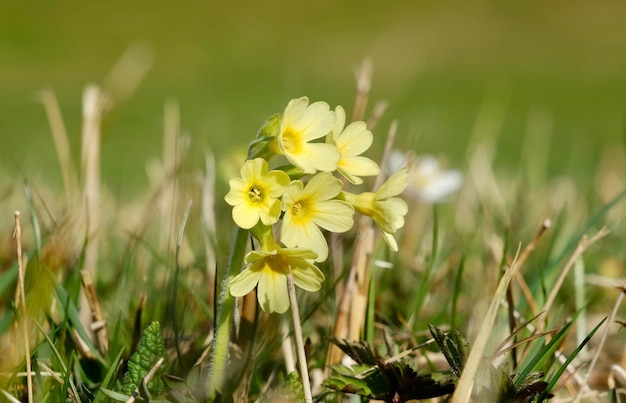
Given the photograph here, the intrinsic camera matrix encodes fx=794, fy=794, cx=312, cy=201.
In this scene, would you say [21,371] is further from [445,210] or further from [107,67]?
[107,67]

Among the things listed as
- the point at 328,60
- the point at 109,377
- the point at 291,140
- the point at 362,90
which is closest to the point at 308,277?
the point at 291,140

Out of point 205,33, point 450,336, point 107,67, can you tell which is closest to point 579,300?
point 450,336

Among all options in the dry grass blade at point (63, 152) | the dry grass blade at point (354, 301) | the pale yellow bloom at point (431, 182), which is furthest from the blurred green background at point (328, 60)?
the dry grass blade at point (354, 301)

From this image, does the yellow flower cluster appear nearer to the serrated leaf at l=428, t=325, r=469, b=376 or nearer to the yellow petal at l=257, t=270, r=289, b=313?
the yellow petal at l=257, t=270, r=289, b=313

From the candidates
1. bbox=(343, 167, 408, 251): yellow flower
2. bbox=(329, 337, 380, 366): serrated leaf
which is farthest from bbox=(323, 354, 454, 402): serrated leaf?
bbox=(343, 167, 408, 251): yellow flower

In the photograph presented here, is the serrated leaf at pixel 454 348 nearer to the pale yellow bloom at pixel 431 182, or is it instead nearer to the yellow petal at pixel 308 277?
the yellow petal at pixel 308 277

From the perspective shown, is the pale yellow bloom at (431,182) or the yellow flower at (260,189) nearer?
the yellow flower at (260,189)
